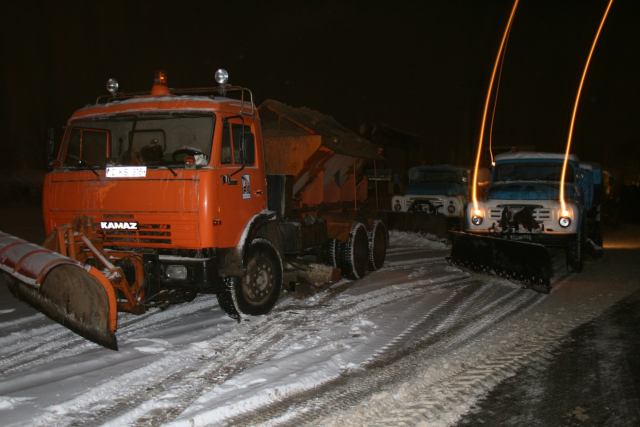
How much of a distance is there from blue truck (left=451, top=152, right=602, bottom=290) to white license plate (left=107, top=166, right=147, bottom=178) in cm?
612

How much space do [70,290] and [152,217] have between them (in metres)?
1.21

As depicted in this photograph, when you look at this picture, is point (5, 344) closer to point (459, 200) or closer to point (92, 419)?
point (92, 419)

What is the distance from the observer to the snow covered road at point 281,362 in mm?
3992

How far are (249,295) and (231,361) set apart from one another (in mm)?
1538

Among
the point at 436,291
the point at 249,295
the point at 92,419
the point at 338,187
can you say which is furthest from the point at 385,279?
the point at 92,419

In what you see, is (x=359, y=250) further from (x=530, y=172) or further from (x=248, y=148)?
(x=530, y=172)

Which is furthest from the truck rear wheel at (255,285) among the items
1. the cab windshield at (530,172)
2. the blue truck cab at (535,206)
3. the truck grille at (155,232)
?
the cab windshield at (530,172)

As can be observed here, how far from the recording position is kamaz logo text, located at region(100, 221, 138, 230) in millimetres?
5918

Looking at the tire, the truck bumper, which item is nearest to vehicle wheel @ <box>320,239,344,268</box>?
the tire

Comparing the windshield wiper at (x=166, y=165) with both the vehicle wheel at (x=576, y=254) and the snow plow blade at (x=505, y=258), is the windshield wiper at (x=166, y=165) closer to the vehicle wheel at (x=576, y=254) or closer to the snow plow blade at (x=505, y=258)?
the snow plow blade at (x=505, y=258)

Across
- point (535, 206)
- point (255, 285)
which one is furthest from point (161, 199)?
point (535, 206)

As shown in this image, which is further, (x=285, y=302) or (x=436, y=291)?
(x=436, y=291)

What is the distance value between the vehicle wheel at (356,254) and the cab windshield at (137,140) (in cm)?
421

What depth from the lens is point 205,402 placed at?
413 cm
